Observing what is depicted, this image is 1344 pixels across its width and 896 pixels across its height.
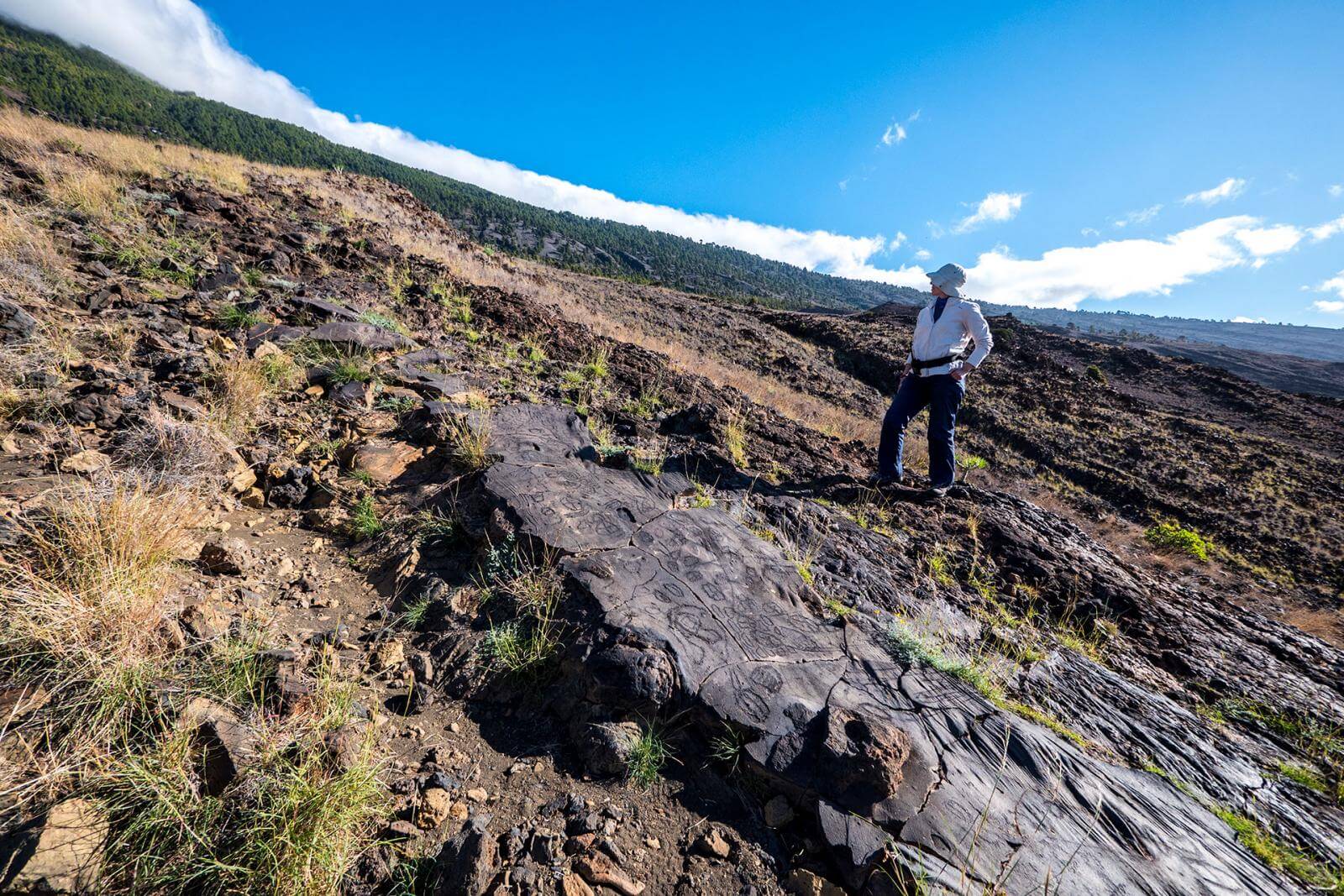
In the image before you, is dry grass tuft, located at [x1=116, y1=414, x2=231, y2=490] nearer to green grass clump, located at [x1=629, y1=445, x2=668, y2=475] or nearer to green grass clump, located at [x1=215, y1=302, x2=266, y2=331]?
green grass clump, located at [x1=215, y1=302, x2=266, y2=331]

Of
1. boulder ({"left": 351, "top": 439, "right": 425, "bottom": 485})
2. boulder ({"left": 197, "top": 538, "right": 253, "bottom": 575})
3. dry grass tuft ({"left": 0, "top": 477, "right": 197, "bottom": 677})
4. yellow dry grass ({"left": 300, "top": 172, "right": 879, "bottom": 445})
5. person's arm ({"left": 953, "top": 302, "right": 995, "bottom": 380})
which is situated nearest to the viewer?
dry grass tuft ({"left": 0, "top": 477, "right": 197, "bottom": 677})

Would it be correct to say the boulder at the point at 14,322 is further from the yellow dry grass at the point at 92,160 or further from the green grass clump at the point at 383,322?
the yellow dry grass at the point at 92,160

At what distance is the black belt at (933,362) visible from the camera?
445cm

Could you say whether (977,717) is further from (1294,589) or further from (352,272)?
(352,272)

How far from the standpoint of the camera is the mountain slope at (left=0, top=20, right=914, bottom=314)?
264 feet

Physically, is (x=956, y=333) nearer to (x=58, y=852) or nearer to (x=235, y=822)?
(x=235, y=822)

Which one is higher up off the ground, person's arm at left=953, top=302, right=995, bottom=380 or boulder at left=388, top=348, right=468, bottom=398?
person's arm at left=953, top=302, right=995, bottom=380

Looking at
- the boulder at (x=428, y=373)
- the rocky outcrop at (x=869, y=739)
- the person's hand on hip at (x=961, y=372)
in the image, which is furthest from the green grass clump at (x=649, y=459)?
the person's hand on hip at (x=961, y=372)

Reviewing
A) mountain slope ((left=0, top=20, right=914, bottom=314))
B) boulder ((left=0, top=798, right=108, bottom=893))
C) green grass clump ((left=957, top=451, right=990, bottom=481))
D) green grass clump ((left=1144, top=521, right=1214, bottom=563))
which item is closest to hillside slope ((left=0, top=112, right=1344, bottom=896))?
boulder ((left=0, top=798, right=108, bottom=893))

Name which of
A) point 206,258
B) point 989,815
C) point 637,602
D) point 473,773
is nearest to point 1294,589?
point 989,815

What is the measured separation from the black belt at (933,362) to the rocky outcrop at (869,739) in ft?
9.03

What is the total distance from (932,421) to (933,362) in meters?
0.54

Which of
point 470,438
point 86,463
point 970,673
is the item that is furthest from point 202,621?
point 970,673

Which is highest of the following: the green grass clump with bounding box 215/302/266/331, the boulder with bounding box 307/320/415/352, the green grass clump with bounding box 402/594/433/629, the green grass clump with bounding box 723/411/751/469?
the green grass clump with bounding box 215/302/266/331
